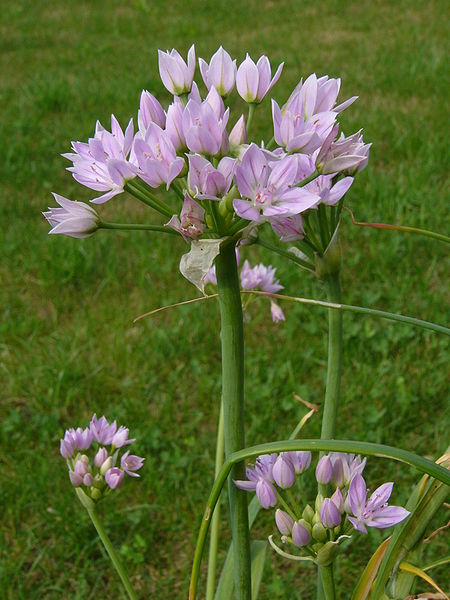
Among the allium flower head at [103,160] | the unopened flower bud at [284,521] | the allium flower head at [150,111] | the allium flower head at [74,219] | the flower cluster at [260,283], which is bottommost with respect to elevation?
the flower cluster at [260,283]

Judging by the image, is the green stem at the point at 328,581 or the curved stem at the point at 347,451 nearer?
the curved stem at the point at 347,451

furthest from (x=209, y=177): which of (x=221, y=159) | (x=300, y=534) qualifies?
(x=300, y=534)

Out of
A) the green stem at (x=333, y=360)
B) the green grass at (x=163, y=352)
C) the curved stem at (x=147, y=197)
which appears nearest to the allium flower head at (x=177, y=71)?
the curved stem at (x=147, y=197)

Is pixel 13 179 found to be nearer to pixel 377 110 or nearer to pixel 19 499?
pixel 377 110

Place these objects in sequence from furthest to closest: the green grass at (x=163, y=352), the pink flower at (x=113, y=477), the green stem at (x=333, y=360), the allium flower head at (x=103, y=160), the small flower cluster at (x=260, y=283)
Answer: the green grass at (x=163, y=352)
the small flower cluster at (x=260, y=283)
the pink flower at (x=113, y=477)
the green stem at (x=333, y=360)
the allium flower head at (x=103, y=160)

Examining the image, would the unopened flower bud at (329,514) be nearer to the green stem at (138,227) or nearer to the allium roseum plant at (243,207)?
the allium roseum plant at (243,207)

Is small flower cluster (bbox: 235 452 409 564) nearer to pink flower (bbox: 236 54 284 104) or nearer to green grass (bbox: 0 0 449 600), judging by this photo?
pink flower (bbox: 236 54 284 104)

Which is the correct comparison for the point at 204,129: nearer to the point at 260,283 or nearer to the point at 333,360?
the point at 333,360
